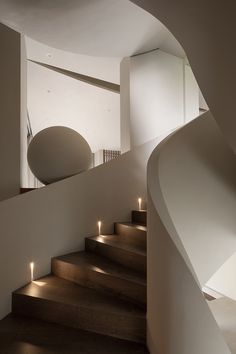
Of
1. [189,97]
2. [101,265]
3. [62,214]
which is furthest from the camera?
[189,97]

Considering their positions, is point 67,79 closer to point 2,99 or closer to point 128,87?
point 128,87

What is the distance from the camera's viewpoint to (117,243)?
316 centimetres

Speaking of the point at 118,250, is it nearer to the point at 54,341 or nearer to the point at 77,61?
the point at 54,341

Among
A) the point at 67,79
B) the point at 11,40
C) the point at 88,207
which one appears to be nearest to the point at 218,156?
the point at 88,207

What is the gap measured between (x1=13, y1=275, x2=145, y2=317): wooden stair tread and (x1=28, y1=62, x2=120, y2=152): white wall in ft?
15.2

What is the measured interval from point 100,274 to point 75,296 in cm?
29

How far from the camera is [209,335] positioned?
1.68 metres

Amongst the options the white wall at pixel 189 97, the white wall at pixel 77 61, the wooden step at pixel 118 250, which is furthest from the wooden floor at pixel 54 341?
the white wall at pixel 77 61

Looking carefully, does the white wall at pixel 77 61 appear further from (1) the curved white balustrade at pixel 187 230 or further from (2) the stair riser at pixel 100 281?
(2) the stair riser at pixel 100 281

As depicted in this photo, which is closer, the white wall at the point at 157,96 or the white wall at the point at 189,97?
the white wall at the point at 157,96

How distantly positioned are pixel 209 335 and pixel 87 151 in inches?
106

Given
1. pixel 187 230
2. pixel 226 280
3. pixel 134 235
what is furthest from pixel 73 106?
pixel 187 230

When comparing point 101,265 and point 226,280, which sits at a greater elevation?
point 101,265

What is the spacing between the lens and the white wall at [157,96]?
4660 millimetres
